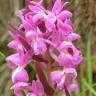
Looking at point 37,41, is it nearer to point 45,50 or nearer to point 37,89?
point 45,50

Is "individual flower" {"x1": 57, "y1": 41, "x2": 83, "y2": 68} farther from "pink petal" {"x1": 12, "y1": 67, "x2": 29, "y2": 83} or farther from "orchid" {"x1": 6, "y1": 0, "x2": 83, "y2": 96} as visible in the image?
"pink petal" {"x1": 12, "y1": 67, "x2": 29, "y2": 83}

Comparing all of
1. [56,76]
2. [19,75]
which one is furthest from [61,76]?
[19,75]

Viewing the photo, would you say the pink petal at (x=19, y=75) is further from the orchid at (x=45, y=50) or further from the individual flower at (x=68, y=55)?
the individual flower at (x=68, y=55)

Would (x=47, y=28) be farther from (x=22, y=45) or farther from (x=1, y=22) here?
(x=1, y=22)

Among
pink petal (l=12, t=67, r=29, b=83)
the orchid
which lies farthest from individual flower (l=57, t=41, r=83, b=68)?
pink petal (l=12, t=67, r=29, b=83)

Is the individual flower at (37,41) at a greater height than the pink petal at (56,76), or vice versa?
the individual flower at (37,41)

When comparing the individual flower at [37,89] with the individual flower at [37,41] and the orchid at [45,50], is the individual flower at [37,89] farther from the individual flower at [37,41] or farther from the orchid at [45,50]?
the individual flower at [37,41]

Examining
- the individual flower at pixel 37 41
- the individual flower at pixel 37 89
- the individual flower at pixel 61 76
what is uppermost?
→ the individual flower at pixel 37 41

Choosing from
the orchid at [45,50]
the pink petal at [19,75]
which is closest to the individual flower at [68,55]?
the orchid at [45,50]

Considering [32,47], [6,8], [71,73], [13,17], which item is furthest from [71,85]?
[6,8]
